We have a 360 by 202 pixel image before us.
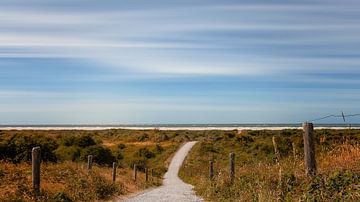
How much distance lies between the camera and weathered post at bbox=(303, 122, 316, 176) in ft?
42.4

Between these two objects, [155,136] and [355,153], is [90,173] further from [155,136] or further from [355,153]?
[155,136]

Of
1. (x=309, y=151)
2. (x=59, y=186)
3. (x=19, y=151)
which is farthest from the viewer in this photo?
(x=19, y=151)

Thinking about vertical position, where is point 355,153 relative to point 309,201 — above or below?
above

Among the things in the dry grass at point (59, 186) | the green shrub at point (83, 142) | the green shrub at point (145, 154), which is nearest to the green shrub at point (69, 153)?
the green shrub at point (83, 142)

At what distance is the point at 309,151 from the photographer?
12969mm

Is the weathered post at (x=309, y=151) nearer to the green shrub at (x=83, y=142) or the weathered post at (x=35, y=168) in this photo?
the weathered post at (x=35, y=168)

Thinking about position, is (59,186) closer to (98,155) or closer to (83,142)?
(98,155)

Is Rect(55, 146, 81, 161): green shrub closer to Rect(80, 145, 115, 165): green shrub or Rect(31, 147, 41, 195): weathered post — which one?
Rect(80, 145, 115, 165): green shrub

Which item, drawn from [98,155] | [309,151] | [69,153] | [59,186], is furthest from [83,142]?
[309,151]

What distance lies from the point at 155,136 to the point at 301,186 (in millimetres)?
101419

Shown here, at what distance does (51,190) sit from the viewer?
18578 millimetres

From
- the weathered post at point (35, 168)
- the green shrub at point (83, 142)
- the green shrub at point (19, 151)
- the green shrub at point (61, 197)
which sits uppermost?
the green shrub at point (83, 142)

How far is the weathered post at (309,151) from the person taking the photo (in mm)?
12930

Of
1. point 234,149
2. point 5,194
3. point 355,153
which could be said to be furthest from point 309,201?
point 234,149
